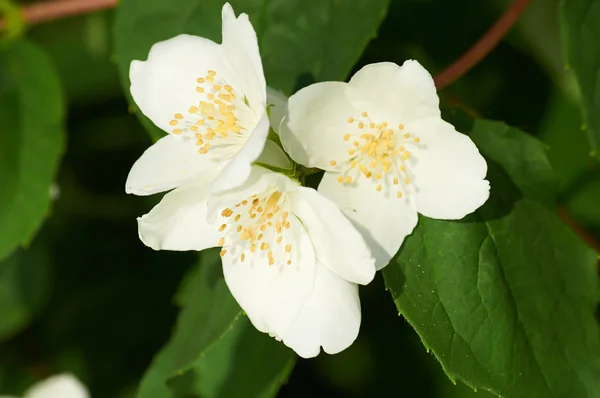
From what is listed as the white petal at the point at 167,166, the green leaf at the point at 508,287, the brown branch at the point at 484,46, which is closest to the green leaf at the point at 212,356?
the white petal at the point at 167,166

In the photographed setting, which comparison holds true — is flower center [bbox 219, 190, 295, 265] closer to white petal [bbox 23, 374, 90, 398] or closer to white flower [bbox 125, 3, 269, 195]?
white flower [bbox 125, 3, 269, 195]

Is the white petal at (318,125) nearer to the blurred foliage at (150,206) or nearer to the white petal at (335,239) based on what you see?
the white petal at (335,239)

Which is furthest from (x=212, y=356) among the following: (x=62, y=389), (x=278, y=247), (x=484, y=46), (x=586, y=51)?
(x=586, y=51)

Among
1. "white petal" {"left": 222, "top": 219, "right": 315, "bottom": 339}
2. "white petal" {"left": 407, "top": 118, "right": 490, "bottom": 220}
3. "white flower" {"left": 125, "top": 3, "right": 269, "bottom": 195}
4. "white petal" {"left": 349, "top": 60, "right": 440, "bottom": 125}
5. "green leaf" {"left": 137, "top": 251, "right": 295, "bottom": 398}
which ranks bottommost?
"green leaf" {"left": 137, "top": 251, "right": 295, "bottom": 398}

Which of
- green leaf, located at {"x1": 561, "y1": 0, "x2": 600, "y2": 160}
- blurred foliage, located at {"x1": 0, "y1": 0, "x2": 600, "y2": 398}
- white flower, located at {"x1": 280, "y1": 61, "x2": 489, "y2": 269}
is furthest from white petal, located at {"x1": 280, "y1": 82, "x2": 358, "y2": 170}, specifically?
green leaf, located at {"x1": 561, "y1": 0, "x2": 600, "y2": 160}

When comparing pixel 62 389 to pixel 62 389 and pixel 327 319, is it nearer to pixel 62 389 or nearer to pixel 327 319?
pixel 62 389

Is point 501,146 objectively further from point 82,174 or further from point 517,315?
point 82,174

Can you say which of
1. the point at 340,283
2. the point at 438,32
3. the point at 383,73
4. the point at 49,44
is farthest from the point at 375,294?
the point at 49,44
